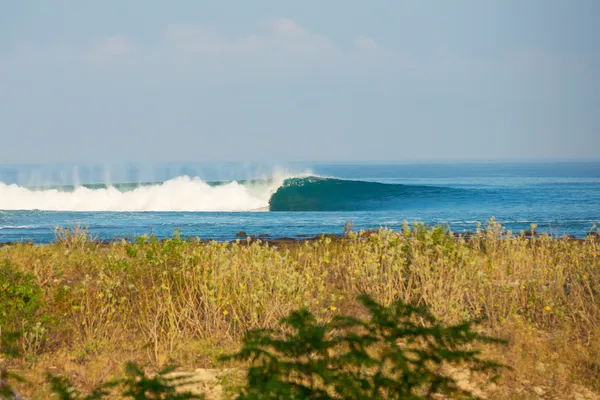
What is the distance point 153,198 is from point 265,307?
35191 millimetres

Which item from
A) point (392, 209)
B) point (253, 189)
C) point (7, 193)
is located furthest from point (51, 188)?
point (392, 209)

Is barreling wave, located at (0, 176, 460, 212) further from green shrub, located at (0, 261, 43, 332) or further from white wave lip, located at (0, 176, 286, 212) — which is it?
green shrub, located at (0, 261, 43, 332)

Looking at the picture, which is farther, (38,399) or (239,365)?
(239,365)

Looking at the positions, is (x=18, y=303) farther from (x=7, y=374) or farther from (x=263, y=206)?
(x=263, y=206)

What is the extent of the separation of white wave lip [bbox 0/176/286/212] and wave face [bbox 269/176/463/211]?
1.34 m

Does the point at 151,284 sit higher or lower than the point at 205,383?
higher

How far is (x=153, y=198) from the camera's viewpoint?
41.2 meters

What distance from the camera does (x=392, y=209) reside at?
36375 millimetres

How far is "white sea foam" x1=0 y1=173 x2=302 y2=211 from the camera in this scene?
4075 cm

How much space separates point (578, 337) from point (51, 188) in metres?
43.3

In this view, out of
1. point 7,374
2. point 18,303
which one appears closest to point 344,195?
point 18,303

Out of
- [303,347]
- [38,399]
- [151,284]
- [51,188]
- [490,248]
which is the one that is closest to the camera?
[303,347]

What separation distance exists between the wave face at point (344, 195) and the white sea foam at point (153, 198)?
4.21 feet

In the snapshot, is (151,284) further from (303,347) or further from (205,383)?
(303,347)
